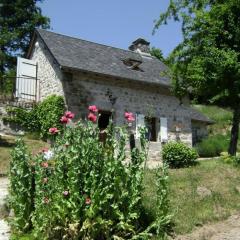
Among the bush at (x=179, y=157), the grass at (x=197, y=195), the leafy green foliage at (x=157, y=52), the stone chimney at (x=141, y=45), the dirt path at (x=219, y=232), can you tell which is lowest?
the dirt path at (x=219, y=232)

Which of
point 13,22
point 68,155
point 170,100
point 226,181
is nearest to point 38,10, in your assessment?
point 13,22

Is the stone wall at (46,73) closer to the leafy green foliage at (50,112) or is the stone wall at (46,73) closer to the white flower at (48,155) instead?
the leafy green foliage at (50,112)

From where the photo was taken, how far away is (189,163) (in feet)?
42.9

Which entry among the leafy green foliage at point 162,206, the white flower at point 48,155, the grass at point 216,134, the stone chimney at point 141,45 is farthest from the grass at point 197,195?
the stone chimney at point 141,45

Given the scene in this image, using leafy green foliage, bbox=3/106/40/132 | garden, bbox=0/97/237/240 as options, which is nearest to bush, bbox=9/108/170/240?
garden, bbox=0/97/237/240

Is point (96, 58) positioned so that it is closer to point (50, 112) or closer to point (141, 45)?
point (50, 112)

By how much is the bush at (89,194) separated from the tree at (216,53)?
7.12 metres

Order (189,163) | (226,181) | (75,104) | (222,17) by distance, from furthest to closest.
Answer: (75,104), (222,17), (189,163), (226,181)

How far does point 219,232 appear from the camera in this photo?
795cm

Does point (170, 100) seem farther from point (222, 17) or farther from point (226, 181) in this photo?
point (226, 181)

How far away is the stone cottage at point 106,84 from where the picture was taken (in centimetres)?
1828

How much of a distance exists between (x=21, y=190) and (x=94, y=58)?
13390 mm

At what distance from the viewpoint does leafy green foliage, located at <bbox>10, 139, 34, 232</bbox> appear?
24.3 ft

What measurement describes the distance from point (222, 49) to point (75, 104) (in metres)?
6.79
